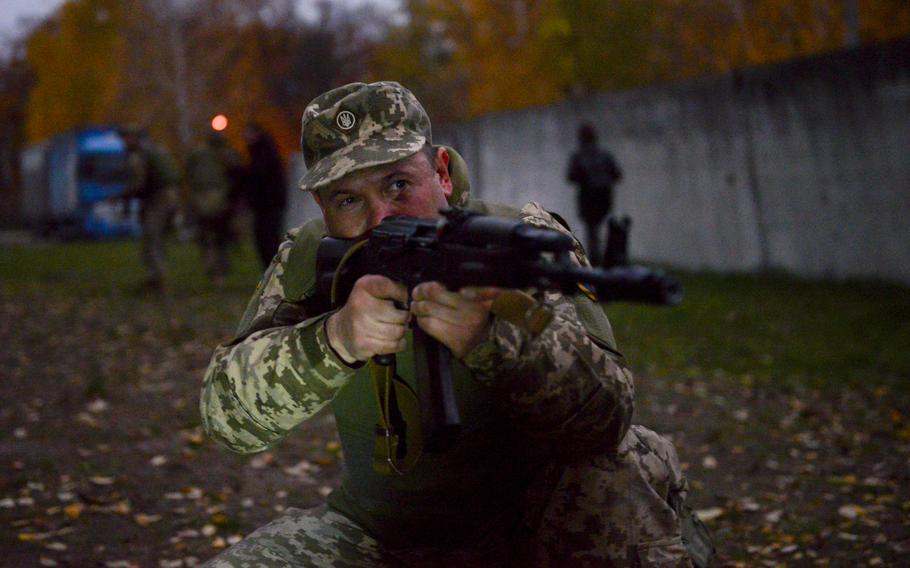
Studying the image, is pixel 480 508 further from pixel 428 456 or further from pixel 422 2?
pixel 422 2

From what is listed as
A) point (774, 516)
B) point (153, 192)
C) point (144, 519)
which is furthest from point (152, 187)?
point (774, 516)

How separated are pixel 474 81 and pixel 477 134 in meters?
20.9

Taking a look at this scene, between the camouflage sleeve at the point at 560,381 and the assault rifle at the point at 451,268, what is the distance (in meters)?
0.13

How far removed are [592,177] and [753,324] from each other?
4.03 metres

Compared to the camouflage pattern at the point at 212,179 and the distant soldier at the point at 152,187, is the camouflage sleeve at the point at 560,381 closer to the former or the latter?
the distant soldier at the point at 152,187

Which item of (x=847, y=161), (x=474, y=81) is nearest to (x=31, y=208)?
(x=474, y=81)

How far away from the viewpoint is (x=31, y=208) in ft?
137

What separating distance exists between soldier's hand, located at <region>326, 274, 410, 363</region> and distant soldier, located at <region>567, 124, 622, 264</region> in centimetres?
1148

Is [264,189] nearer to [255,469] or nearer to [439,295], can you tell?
[255,469]

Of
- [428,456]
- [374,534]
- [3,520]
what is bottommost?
[3,520]

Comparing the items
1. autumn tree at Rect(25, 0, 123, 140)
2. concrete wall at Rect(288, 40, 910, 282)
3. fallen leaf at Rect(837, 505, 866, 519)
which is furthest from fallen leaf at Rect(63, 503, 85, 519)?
autumn tree at Rect(25, 0, 123, 140)

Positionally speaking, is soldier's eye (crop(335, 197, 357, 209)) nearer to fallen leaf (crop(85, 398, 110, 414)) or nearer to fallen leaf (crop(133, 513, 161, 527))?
fallen leaf (crop(133, 513, 161, 527))

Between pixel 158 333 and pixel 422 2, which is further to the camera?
pixel 422 2

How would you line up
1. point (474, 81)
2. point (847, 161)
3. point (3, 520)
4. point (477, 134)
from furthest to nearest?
point (474, 81) → point (477, 134) → point (847, 161) → point (3, 520)
